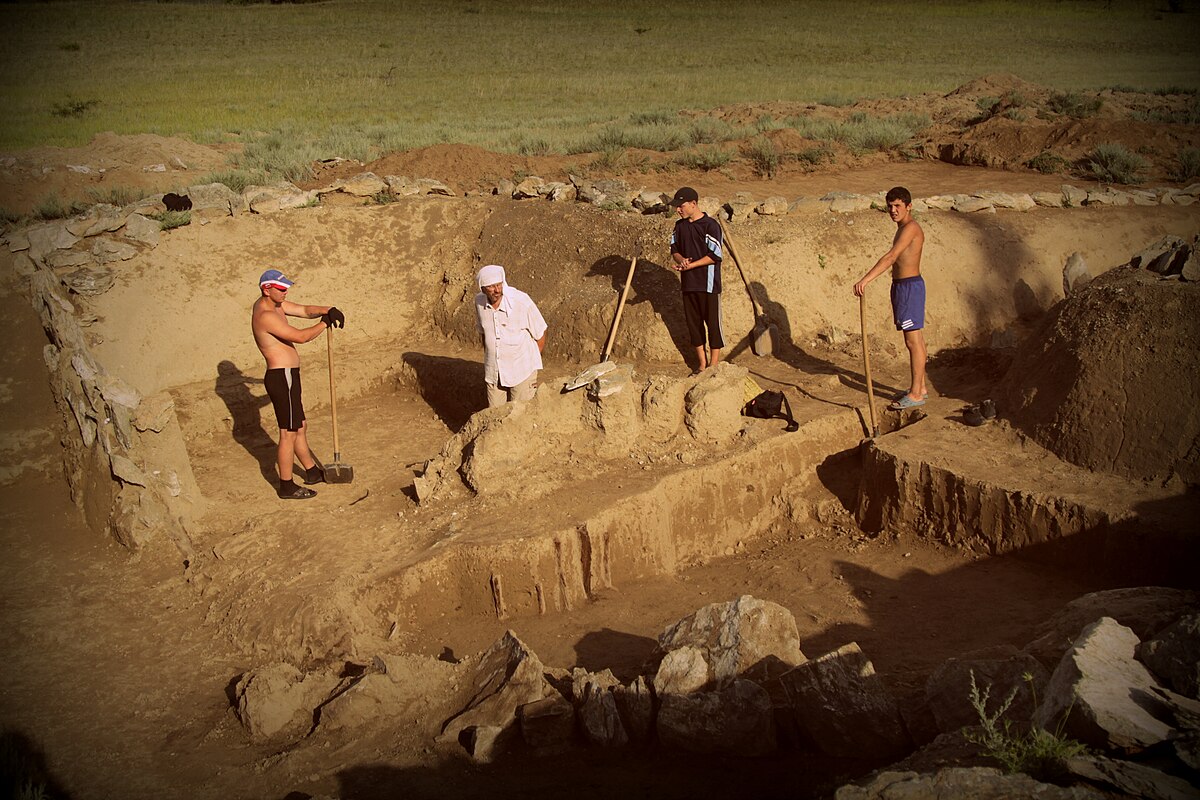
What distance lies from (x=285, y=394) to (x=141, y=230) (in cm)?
448

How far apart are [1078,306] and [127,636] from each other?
8803mm

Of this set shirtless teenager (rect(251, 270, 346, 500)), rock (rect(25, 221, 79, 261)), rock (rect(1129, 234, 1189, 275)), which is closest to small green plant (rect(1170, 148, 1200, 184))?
rock (rect(1129, 234, 1189, 275))

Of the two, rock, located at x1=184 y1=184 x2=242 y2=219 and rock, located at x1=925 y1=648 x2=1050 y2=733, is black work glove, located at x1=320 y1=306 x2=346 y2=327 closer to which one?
rock, located at x1=184 y1=184 x2=242 y2=219

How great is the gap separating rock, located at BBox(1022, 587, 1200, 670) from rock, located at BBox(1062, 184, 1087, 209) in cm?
973

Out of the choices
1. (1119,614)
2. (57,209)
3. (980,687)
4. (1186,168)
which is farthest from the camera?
(1186,168)

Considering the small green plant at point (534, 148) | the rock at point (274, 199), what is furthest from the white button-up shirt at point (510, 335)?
the small green plant at point (534, 148)

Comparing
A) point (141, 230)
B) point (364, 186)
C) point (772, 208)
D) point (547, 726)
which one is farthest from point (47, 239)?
point (547, 726)

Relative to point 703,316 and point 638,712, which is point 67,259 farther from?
A: point 638,712

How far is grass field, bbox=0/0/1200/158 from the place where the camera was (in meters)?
26.0

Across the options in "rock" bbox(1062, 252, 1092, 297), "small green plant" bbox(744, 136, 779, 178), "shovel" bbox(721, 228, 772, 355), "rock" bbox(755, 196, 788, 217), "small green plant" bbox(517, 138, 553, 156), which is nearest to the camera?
"shovel" bbox(721, 228, 772, 355)

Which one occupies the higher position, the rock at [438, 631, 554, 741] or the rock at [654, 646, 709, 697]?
the rock at [654, 646, 709, 697]

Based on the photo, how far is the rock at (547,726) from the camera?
5816mm

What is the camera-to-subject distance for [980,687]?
17.7ft

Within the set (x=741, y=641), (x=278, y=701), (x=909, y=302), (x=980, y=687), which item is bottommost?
(x=278, y=701)
